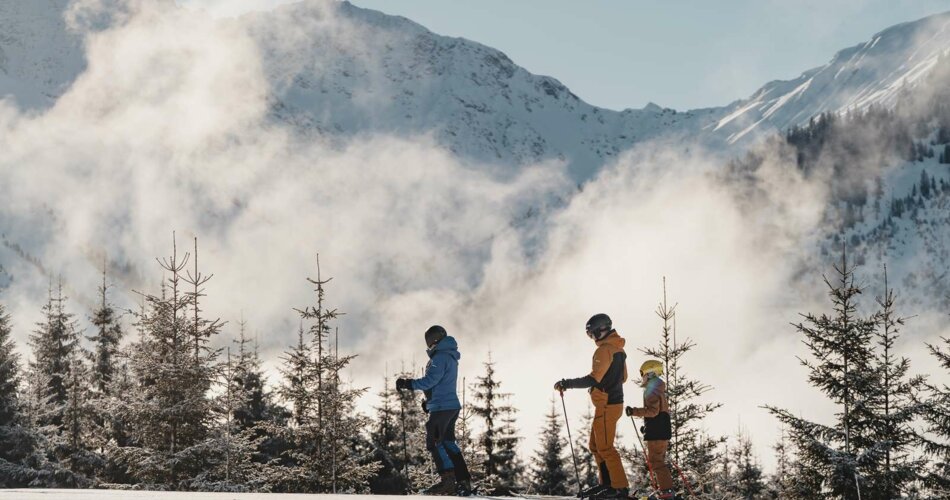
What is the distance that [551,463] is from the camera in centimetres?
3988

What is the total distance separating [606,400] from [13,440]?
20270mm

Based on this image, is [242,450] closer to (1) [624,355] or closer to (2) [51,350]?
(1) [624,355]

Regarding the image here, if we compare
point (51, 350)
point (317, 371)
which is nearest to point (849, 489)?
point (317, 371)

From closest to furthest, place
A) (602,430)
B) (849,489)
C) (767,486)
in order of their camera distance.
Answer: (602,430) < (849,489) < (767,486)

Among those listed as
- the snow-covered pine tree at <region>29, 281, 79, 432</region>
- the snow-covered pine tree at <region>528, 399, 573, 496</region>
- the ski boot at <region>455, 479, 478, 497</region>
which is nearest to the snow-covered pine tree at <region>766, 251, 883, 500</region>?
the ski boot at <region>455, 479, 478, 497</region>

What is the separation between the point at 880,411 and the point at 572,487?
26.6 m

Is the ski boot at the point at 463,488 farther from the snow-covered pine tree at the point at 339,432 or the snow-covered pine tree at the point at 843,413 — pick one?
the snow-covered pine tree at the point at 843,413

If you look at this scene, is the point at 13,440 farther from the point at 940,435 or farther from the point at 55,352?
the point at 940,435

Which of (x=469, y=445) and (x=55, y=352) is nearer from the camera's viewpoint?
(x=469, y=445)

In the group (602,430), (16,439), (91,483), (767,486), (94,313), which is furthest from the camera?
(767,486)

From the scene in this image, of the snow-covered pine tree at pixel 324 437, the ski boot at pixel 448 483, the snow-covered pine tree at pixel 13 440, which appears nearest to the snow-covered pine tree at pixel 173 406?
the snow-covered pine tree at pixel 324 437

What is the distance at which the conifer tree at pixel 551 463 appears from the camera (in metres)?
39.2

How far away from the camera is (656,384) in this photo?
11.2 metres

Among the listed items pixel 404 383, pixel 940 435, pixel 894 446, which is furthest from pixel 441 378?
pixel 940 435
